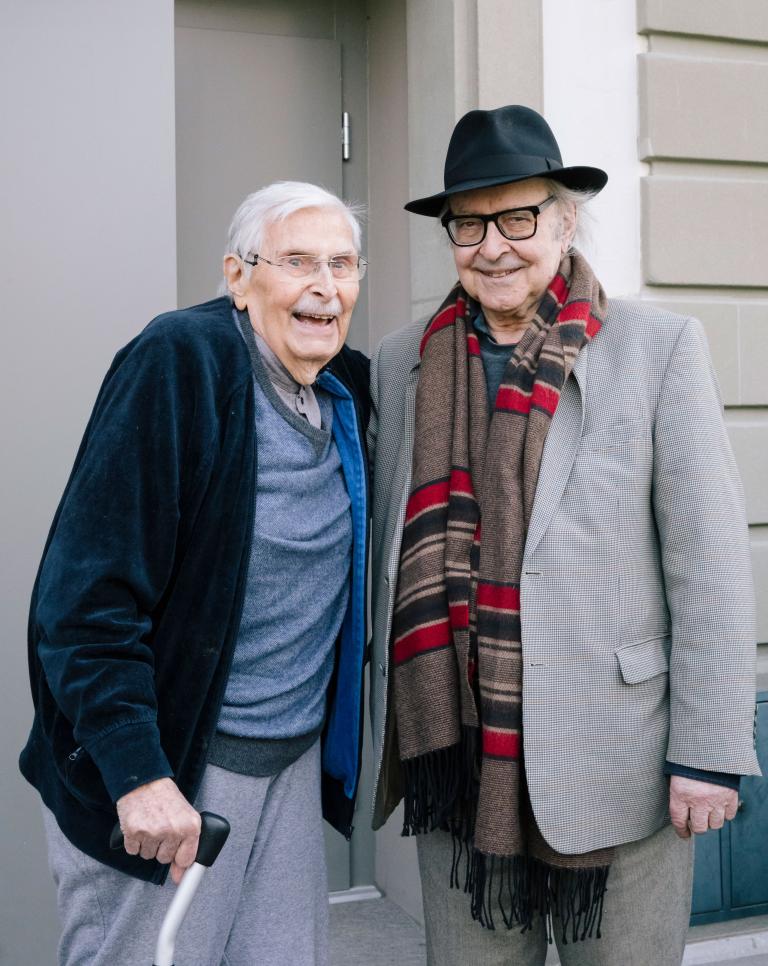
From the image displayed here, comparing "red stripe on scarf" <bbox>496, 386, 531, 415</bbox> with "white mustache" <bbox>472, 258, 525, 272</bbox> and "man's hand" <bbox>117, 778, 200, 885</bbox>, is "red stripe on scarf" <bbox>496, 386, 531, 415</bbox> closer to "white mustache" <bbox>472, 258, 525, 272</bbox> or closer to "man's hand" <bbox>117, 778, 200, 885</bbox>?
"white mustache" <bbox>472, 258, 525, 272</bbox>

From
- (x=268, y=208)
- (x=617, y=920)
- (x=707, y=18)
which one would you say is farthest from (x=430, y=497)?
(x=707, y=18)

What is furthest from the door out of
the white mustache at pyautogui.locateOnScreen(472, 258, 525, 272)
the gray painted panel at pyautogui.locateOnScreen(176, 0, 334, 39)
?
the gray painted panel at pyautogui.locateOnScreen(176, 0, 334, 39)

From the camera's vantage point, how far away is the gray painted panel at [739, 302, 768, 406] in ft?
12.0

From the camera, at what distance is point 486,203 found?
7.71ft

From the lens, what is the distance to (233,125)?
354 centimetres

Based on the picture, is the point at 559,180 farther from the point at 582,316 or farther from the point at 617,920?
the point at 617,920

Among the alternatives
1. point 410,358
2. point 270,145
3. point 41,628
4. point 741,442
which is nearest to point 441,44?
point 270,145

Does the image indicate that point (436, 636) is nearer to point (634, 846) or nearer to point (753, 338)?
point (634, 846)

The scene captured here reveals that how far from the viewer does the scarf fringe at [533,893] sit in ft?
7.16

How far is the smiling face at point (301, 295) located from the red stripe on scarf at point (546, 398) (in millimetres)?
397

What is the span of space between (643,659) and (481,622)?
12.2 inches

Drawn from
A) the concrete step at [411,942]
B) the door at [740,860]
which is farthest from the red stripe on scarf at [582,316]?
the concrete step at [411,942]

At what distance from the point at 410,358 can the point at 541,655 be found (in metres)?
0.78

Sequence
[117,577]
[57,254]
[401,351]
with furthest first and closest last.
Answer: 1. [57,254]
2. [401,351]
3. [117,577]
